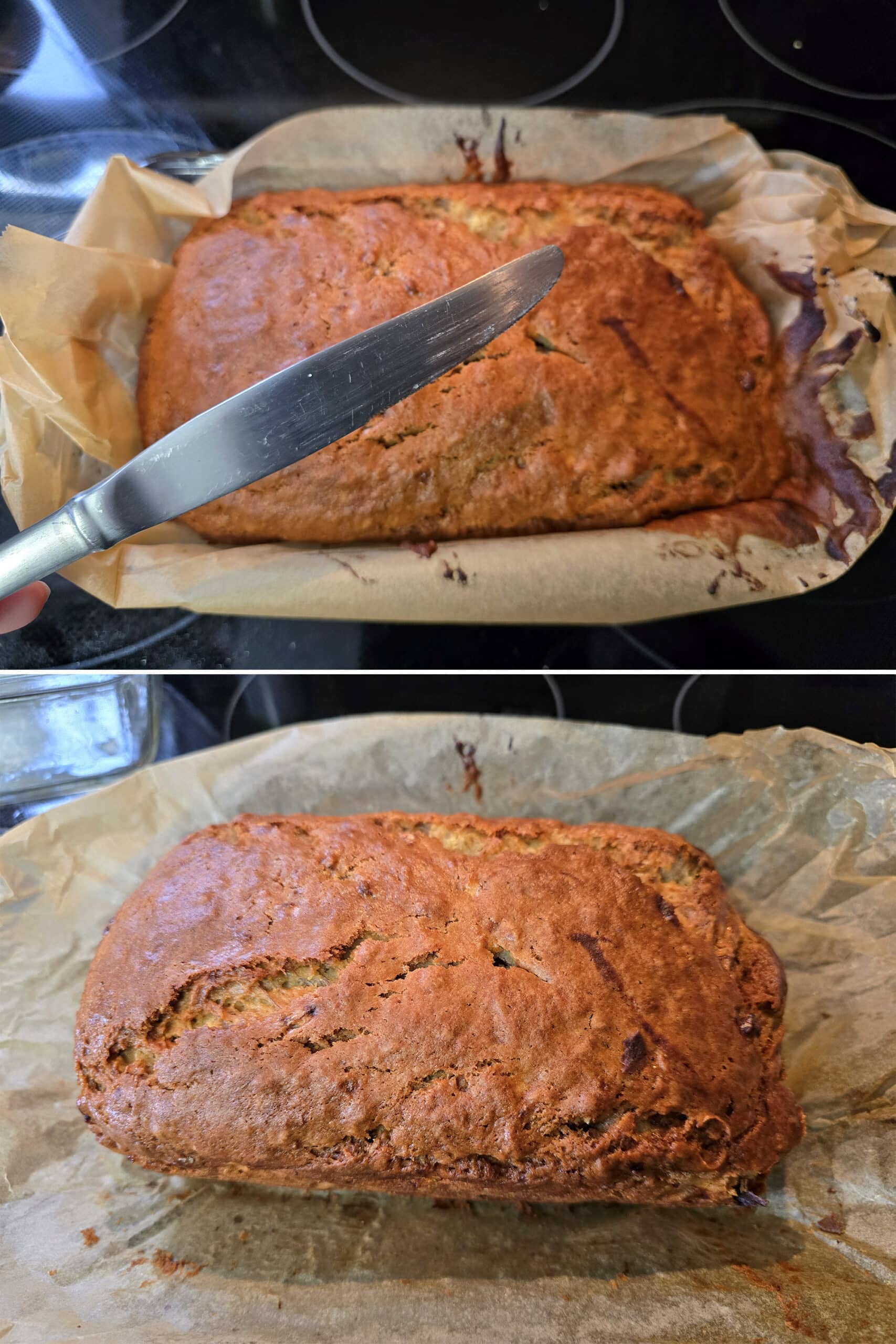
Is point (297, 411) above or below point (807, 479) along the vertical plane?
above

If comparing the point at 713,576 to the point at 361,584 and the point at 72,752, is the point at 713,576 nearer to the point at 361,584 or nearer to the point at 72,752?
the point at 361,584

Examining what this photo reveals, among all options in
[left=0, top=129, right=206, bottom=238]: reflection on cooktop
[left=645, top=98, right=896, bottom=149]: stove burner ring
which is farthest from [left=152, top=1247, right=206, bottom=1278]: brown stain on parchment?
[left=645, top=98, right=896, bottom=149]: stove burner ring

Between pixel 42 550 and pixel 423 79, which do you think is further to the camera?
pixel 423 79

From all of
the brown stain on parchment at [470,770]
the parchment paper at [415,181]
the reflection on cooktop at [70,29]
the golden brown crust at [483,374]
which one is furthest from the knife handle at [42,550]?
the reflection on cooktop at [70,29]

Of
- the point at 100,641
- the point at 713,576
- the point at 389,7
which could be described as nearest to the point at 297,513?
the point at 100,641

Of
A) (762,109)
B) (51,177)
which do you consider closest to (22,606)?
(51,177)

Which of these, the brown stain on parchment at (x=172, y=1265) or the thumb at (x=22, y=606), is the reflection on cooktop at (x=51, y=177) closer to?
the thumb at (x=22, y=606)

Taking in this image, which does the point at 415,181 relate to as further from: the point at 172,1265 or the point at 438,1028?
the point at 172,1265

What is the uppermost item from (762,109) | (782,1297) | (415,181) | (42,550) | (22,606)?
(415,181)
